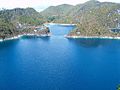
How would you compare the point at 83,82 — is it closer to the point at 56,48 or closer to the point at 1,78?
the point at 1,78

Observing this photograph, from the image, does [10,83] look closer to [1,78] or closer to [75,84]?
[1,78]

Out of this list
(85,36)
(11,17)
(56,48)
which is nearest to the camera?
(56,48)

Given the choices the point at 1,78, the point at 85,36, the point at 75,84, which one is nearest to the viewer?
the point at 75,84

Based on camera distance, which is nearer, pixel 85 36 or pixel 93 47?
pixel 93 47

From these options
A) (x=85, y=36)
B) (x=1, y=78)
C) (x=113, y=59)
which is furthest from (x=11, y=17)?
(x=1, y=78)

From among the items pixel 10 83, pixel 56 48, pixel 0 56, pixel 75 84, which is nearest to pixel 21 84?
pixel 10 83

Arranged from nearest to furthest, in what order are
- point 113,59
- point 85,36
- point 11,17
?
1. point 113,59
2. point 85,36
3. point 11,17
